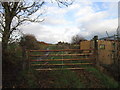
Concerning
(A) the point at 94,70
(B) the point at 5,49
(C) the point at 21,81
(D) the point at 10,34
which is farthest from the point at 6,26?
(A) the point at 94,70

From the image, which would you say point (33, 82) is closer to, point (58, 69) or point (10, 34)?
point (58, 69)

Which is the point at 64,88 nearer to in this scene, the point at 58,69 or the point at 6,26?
the point at 58,69

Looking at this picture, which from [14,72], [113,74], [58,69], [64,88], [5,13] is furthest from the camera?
[5,13]

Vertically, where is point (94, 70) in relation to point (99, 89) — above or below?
above

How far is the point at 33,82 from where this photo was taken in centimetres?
461

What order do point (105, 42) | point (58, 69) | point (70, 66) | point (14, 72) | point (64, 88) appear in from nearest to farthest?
point (64, 88) < point (14, 72) < point (58, 69) < point (70, 66) < point (105, 42)

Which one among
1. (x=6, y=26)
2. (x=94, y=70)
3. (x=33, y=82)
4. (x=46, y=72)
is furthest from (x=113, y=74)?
(x=6, y=26)

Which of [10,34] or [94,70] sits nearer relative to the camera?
[94,70]

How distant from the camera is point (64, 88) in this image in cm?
435

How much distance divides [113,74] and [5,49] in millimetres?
5210

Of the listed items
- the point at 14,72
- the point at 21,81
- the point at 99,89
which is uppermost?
the point at 14,72

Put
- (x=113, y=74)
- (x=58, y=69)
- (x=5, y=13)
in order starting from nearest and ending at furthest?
(x=113, y=74) → (x=58, y=69) → (x=5, y=13)

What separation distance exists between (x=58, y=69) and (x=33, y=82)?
1.53m

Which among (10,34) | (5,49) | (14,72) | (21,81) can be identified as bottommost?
(21,81)
